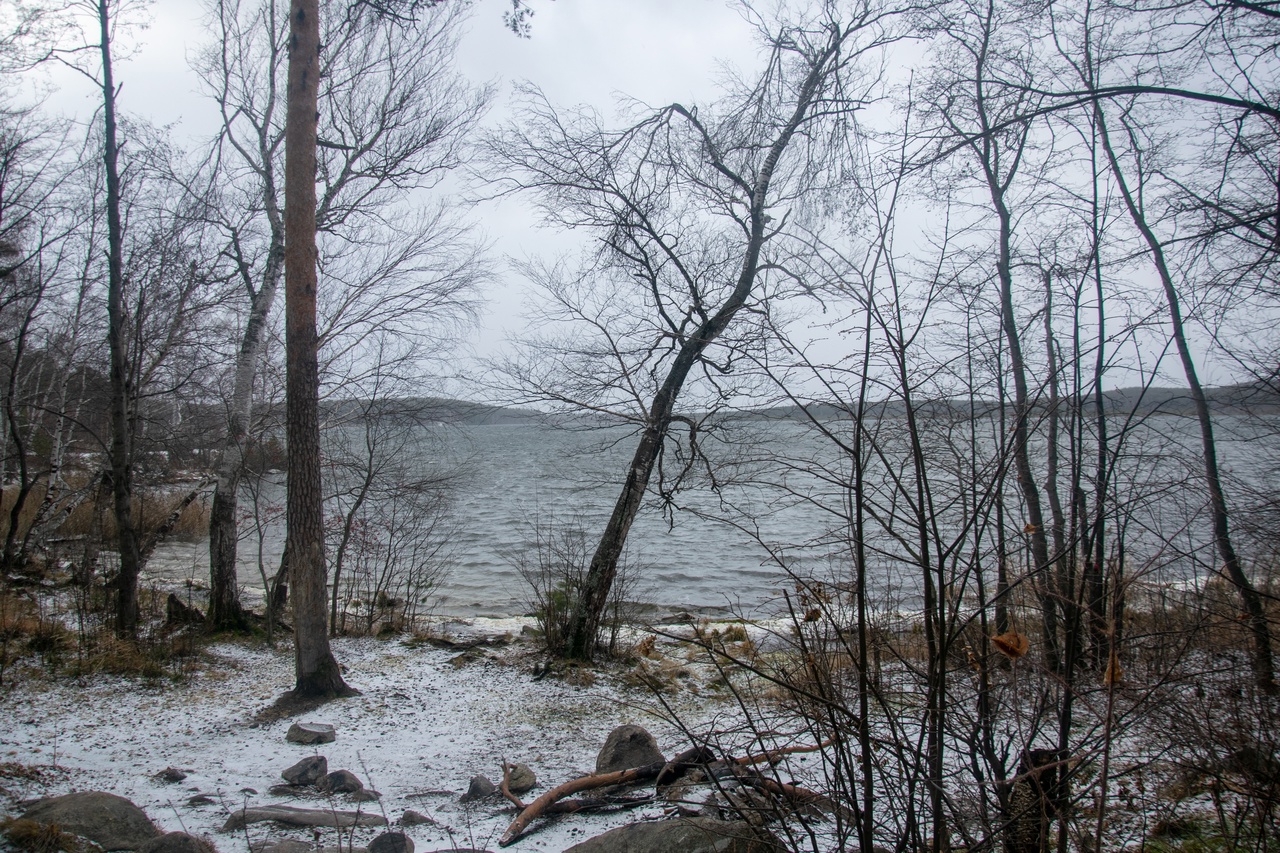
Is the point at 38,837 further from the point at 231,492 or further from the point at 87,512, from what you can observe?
the point at 87,512

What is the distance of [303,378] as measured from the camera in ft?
23.6

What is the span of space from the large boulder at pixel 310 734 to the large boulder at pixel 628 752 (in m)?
2.42

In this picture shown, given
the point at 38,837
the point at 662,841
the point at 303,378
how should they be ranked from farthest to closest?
the point at 303,378, the point at 38,837, the point at 662,841

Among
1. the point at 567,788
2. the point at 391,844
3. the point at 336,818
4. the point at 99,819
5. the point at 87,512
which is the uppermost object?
the point at 87,512

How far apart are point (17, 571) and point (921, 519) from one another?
14.9 metres

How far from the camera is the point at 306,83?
7336mm

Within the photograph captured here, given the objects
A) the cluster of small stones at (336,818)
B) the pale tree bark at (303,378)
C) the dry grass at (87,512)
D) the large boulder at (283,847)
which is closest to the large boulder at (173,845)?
the cluster of small stones at (336,818)

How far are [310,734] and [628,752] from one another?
2774 mm

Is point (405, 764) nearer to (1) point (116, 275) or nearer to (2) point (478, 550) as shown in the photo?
(1) point (116, 275)

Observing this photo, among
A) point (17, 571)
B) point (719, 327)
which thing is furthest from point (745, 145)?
point (17, 571)

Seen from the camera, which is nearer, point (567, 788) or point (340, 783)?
point (567, 788)

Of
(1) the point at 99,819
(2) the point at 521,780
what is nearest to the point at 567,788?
(2) the point at 521,780

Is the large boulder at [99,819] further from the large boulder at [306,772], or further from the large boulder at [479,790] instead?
the large boulder at [479,790]

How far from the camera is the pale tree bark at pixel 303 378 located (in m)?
7.13
